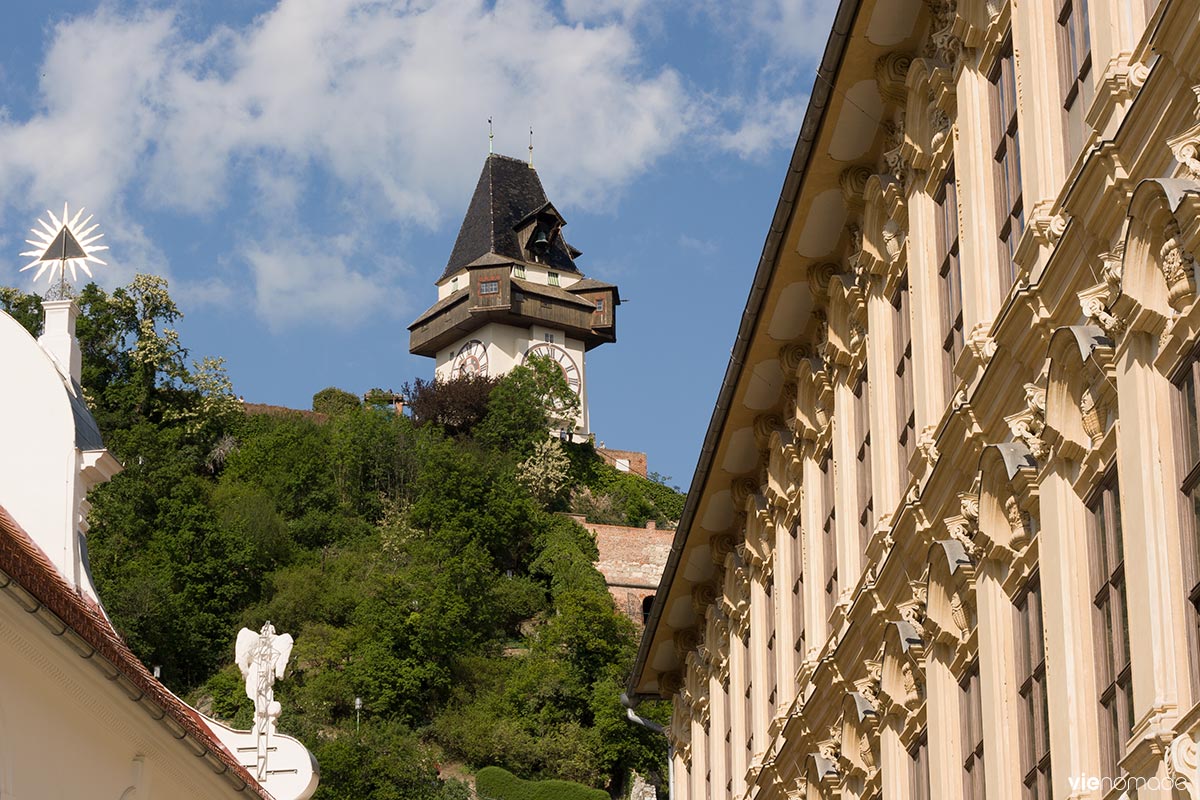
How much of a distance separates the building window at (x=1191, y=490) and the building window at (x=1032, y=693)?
8.32ft

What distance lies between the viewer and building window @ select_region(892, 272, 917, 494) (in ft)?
52.9

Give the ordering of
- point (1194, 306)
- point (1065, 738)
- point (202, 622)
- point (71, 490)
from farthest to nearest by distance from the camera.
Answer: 1. point (202, 622)
2. point (71, 490)
3. point (1065, 738)
4. point (1194, 306)

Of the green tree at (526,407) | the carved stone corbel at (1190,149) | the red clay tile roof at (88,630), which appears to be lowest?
the red clay tile roof at (88,630)

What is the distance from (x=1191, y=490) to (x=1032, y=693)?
10.3ft

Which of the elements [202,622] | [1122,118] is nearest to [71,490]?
[1122,118]

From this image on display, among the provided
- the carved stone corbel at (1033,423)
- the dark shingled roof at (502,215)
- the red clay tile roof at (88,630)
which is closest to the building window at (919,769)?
the carved stone corbel at (1033,423)

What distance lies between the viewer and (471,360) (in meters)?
108

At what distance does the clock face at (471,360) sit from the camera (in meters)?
108

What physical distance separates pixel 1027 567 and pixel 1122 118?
2.99 metres

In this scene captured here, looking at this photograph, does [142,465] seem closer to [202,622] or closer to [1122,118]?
[202,622]

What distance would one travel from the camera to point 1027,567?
40.9 feet

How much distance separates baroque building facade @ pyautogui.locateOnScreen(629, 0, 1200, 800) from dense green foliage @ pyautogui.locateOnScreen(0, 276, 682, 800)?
184ft

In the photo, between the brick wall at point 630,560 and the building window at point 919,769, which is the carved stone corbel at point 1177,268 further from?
the brick wall at point 630,560

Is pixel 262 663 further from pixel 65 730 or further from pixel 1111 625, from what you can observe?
pixel 1111 625
